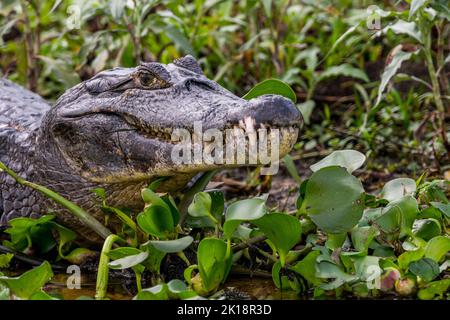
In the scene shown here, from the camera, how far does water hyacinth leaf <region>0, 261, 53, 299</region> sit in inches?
101

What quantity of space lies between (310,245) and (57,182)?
1.15m

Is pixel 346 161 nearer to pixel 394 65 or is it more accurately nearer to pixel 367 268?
pixel 367 268

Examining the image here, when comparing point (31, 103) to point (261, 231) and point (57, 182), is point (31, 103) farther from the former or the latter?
point (261, 231)

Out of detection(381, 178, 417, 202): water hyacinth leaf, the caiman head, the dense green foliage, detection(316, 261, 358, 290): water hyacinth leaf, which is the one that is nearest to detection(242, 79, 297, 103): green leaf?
the dense green foliage

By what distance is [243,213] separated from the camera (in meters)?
2.67

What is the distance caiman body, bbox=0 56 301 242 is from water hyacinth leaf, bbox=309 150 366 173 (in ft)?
1.33

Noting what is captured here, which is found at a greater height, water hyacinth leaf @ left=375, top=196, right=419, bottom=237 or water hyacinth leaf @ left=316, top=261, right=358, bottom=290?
water hyacinth leaf @ left=375, top=196, right=419, bottom=237

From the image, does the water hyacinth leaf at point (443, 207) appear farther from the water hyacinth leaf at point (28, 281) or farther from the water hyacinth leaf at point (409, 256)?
the water hyacinth leaf at point (28, 281)

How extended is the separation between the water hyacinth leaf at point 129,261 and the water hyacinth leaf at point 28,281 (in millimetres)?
214

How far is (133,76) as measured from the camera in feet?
10.7

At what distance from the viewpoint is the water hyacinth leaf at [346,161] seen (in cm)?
301

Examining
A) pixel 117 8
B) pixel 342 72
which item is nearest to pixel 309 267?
pixel 117 8

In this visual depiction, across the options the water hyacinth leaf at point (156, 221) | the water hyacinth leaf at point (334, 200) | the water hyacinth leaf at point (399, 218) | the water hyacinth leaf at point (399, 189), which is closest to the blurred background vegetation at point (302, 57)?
the water hyacinth leaf at point (399, 189)

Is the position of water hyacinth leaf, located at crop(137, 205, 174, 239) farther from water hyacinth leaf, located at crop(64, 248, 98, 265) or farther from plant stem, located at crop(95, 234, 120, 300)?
water hyacinth leaf, located at crop(64, 248, 98, 265)
